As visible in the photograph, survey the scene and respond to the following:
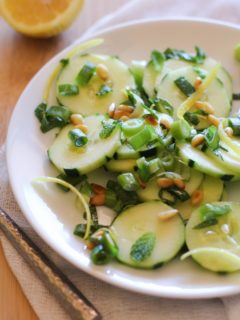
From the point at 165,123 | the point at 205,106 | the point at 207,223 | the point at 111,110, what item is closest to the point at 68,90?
the point at 111,110

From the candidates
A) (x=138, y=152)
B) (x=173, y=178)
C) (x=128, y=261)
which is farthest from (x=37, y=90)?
(x=128, y=261)

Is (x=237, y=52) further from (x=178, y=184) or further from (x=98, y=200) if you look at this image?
(x=98, y=200)

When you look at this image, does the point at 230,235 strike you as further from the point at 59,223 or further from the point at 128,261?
the point at 59,223

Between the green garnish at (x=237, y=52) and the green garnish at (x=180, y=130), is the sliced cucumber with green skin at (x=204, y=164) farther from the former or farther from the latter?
the green garnish at (x=237, y=52)

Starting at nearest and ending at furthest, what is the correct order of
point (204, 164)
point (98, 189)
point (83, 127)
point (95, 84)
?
point (204, 164)
point (98, 189)
point (83, 127)
point (95, 84)

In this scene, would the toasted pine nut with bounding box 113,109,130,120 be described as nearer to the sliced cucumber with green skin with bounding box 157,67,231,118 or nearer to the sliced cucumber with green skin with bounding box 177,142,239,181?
the sliced cucumber with green skin with bounding box 157,67,231,118

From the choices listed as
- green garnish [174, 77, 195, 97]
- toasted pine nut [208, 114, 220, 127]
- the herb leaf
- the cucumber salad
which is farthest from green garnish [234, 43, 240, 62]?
the herb leaf

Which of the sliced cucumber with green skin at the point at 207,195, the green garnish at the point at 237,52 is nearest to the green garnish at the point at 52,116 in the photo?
the sliced cucumber with green skin at the point at 207,195
